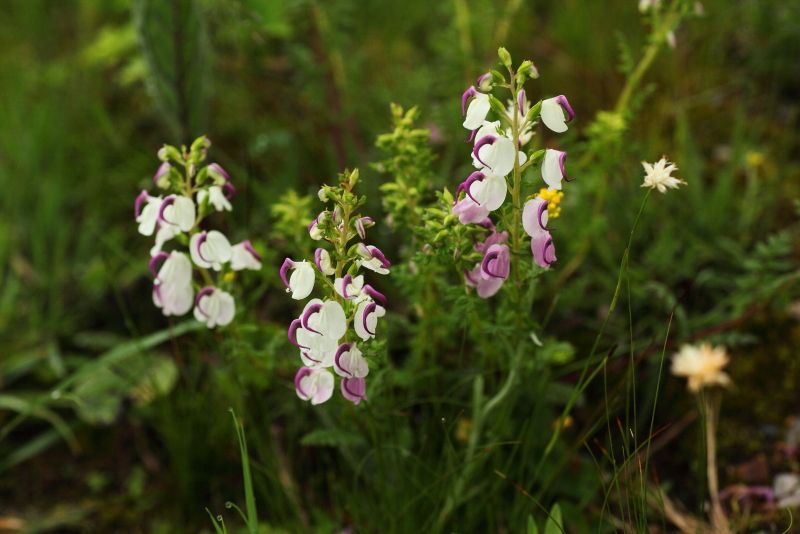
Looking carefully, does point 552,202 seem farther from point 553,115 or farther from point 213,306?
point 213,306

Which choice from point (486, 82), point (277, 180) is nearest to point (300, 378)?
point (486, 82)

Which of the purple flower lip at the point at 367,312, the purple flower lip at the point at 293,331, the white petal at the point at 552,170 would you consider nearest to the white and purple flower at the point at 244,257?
the purple flower lip at the point at 293,331

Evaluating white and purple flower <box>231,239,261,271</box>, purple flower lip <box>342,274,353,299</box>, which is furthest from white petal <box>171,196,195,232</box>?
purple flower lip <box>342,274,353,299</box>

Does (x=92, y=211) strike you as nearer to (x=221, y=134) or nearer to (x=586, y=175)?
(x=221, y=134)

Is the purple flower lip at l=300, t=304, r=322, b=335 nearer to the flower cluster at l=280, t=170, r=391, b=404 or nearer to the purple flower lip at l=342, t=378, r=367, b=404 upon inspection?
the flower cluster at l=280, t=170, r=391, b=404

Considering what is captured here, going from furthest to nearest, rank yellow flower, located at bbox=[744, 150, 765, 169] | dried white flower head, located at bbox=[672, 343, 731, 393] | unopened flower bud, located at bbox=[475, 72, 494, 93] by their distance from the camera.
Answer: yellow flower, located at bbox=[744, 150, 765, 169], dried white flower head, located at bbox=[672, 343, 731, 393], unopened flower bud, located at bbox=[475, 72, 494, 93]

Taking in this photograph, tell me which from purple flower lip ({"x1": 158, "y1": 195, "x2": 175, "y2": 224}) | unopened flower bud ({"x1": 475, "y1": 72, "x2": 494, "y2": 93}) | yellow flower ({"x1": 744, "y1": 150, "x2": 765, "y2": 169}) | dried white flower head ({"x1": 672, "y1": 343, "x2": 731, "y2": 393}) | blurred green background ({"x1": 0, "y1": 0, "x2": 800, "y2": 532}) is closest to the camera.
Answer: unopened flower bud ({"x1": 475, "y1": 72, "x2": 494, "y2": 93})

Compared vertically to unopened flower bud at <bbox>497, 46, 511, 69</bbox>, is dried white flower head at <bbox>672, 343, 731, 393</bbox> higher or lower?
lower
